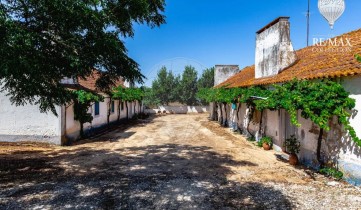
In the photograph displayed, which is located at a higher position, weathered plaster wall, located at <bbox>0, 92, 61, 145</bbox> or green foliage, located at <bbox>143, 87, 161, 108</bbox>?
green foliage, located at <bbox>143, 87, 161, 108</bbox>

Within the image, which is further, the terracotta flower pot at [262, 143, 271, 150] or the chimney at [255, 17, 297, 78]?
the chimney at [255, 17, 297, 78]

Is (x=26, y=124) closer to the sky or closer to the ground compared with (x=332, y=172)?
closer to the sky

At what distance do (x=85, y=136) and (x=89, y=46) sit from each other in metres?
11.7

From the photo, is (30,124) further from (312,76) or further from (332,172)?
(332,172)

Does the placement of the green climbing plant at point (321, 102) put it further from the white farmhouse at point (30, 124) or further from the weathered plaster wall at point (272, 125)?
the white farmhouse at point (30, 124)

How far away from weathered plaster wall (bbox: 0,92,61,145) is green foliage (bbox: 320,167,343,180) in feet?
40.2

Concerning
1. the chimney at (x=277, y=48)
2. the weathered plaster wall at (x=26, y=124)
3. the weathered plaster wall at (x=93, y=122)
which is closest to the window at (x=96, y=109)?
the weathered plaster wall at (x=93, y=122)

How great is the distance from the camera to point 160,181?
8297 mm

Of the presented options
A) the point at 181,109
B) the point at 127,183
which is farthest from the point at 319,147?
the point at 181,109

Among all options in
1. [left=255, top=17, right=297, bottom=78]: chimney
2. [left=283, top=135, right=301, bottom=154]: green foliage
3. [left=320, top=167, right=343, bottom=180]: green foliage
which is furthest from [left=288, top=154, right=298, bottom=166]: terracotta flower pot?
[left=255, top=17, right=297, bottom=78]: chimney

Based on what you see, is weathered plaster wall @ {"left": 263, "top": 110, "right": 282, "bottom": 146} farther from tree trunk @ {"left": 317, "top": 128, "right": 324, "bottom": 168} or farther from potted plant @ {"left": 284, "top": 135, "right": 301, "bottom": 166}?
tree trunk @ {"left": 317, "top": 128, "right": 324, "bottom": 168}

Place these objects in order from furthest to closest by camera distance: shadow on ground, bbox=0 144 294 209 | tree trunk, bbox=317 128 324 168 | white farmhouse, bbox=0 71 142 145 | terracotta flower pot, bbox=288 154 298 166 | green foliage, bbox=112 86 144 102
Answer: green foliage, bbox=112 86 144 102, white farmhouse, bbox=0 71 142 145, terracotta flower pot, bbox=288 154 298 166, tree trunk, bbox=317 128 324 168, shadow on ground, bbox=0 144 294 209

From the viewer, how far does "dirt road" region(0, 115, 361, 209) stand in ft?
21.5

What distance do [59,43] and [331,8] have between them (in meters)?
6.75
